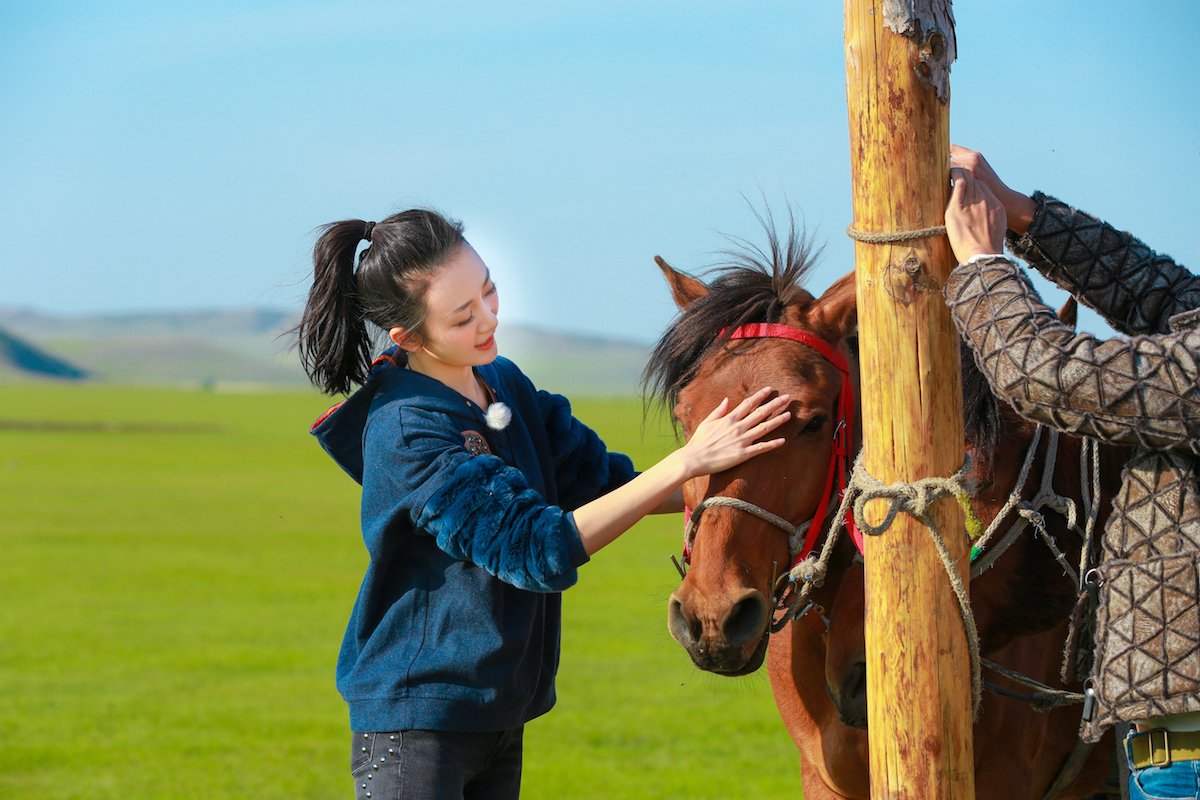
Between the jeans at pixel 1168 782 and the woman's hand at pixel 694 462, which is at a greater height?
the woman's hand at pixel 694 462

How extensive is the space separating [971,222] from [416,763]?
1902 mm

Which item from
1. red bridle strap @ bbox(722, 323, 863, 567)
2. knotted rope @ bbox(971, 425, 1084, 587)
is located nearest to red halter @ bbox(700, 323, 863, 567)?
red bridle strap @ bbox(722, 323, 863, 567)

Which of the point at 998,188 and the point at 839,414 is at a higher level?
the point at 998,188

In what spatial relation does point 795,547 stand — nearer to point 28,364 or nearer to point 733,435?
point 733,435

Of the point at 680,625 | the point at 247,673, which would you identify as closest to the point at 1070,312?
the point at 680,625

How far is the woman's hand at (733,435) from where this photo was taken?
2586mm

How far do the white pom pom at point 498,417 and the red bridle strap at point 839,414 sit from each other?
0.69 m

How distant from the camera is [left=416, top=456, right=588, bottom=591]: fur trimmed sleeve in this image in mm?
2555

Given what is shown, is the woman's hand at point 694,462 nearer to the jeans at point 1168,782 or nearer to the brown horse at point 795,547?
the brown horse at point 795,547

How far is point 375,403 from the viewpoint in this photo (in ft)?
9.57

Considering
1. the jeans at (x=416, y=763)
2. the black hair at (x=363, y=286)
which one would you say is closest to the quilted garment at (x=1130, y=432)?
the black hair at (x=363, y=286)

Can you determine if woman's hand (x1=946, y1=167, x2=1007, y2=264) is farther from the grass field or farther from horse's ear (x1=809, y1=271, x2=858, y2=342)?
the grass field

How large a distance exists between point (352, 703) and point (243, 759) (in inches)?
241

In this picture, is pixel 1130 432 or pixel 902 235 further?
pixel 902 235
